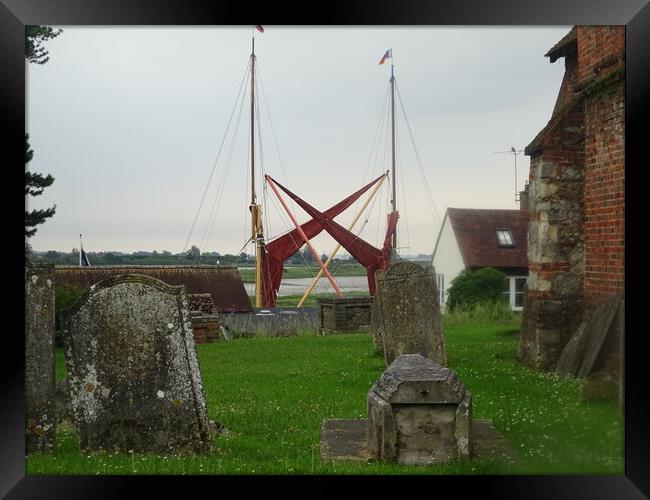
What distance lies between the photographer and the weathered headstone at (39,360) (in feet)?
18.5

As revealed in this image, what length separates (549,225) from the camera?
29.1ft

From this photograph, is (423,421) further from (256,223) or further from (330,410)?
(256,223)

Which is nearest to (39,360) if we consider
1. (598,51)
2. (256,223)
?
(256,223)

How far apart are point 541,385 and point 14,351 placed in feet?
16.9

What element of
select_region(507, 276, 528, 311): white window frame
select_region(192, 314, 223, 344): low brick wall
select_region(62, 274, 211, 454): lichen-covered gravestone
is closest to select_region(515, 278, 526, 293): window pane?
select_region(507, 276, 528, 311): white window frame

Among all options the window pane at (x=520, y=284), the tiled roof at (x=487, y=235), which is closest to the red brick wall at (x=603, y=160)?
the tiled roof at (x=487, y=235)

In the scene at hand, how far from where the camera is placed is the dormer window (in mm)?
9438

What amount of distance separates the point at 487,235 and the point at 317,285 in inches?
90.1

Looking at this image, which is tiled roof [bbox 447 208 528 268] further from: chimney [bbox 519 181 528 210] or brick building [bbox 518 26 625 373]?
brick building [bbox 518 26 625 373]

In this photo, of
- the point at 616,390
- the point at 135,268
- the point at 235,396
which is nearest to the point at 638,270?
the point at 616,390

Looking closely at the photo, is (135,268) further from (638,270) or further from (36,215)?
(638,270)

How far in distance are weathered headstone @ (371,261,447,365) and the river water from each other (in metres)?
0.43

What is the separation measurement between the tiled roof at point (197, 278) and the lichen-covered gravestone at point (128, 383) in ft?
5.80

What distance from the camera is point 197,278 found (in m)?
7.98
